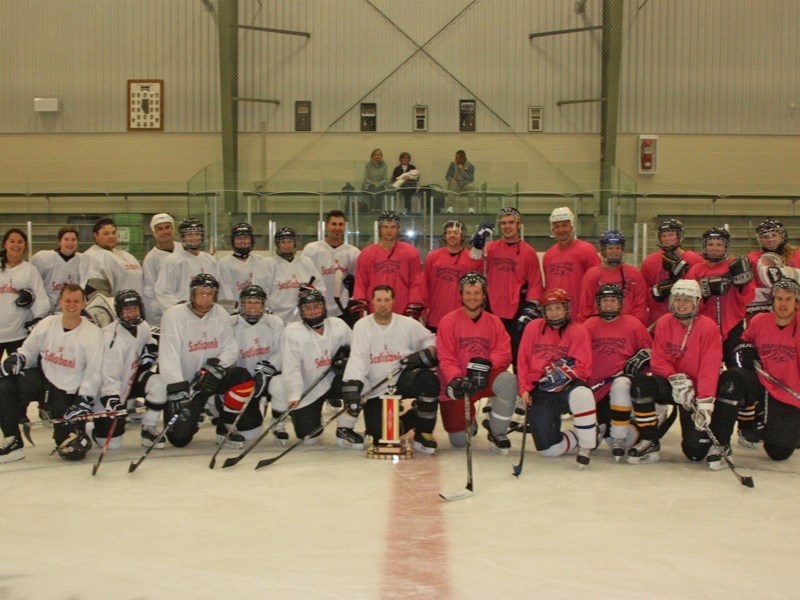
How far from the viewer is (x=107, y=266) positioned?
6.79 m

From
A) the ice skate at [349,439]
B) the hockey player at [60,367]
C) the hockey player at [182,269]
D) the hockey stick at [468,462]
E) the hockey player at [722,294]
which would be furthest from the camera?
the hockey player at [182,269]

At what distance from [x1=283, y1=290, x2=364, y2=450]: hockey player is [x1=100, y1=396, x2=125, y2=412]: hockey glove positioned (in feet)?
3.21

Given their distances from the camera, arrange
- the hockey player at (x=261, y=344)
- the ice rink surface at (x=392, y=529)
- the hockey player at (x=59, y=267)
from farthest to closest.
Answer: the hockey player at (x=59, y=267), the hockey player at (x=261, y=344), the ice rink surface at (x=392, y=529)

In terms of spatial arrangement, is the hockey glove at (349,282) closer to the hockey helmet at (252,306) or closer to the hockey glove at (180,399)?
the hockey helmet at (252,306)

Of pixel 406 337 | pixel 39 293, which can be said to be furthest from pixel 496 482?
pixel 39 293

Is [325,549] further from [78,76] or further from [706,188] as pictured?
[78,76]

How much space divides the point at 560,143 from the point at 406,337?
33.6 feet

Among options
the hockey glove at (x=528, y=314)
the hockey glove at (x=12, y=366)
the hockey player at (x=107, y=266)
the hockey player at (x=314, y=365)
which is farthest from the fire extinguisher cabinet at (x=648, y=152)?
the hockey glove at (x=12, y=366)

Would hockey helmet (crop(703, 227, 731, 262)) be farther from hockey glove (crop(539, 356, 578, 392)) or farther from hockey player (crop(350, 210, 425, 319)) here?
hockey player (crop(350, 210, 425, 319))

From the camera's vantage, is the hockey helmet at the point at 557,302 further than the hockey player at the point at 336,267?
No

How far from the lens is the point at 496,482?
486cm

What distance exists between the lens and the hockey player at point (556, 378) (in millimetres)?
5316

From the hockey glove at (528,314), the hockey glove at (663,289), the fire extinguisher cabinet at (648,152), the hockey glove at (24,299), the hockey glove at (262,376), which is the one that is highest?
the fire extinguisher cabinet at (648,152)

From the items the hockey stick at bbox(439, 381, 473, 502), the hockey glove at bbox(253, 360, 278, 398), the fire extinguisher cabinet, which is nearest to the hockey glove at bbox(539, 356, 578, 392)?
the hockey stick at bbox(439, 381, 473, 502)
